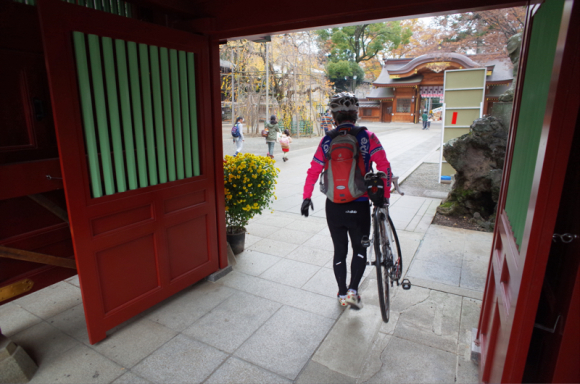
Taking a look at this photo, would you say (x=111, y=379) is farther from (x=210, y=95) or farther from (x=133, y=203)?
(x=210, y=95)

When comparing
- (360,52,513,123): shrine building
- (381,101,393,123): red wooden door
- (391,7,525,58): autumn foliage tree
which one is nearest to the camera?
(391,7,525,58): autumn foliage tree

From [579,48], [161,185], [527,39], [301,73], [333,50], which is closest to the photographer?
[579,48]

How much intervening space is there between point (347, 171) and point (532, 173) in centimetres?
128

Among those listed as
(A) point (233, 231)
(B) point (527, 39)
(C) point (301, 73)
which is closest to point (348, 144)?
(B) point (527, 39)

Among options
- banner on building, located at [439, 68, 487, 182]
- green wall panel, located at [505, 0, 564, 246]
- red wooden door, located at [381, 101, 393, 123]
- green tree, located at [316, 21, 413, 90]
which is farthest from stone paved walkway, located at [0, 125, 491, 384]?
red wooden door, located at [381, 101, 393, 123]

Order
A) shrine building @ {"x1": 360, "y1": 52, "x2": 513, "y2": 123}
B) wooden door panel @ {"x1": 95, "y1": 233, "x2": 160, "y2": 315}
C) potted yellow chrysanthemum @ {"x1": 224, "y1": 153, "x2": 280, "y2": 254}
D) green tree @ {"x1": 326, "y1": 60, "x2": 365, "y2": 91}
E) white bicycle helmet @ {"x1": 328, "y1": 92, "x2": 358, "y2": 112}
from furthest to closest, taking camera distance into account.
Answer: green tree @ {"x1": 326, "y1": 60, "x2": 365, "y2": 91} → shrine building @ {"x1": 360, "y1": 52, "x2": 513, "y2": 123} → potted yellow chrysanthemum @ {"x1": 224, "y1": 153, "x2": 280, "y2": 254} → white bicycle helmet @ {"x1": 328, "y1": 92, "x2": 358, "y2": 112} → wooden door panel @ {"x1": 95, "y1": 233, "x2": 160, "y2": 315}

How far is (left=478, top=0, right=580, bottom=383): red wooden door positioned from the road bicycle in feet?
2.61

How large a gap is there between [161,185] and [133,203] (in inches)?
11.9

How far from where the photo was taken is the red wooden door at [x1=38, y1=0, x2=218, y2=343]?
229 cm

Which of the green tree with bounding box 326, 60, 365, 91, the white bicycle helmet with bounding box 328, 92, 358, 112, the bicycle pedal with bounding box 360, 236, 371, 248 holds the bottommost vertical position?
the bicycle pedal with bounding box 360, 236, 371, 248

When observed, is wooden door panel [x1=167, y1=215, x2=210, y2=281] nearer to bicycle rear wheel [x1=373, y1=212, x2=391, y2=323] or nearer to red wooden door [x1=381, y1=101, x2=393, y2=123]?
bicycle rear wheel [x1=373, y1=212, x2=391, y2=323]

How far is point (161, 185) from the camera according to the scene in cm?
296

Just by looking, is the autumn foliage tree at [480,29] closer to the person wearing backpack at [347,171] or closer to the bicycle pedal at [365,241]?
the person wearing backpack at [347,171]

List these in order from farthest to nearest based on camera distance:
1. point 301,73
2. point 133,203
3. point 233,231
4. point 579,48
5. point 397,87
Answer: point 397,87 < point 301,73 < point 233,231 < point 133,203 < point 579,48
